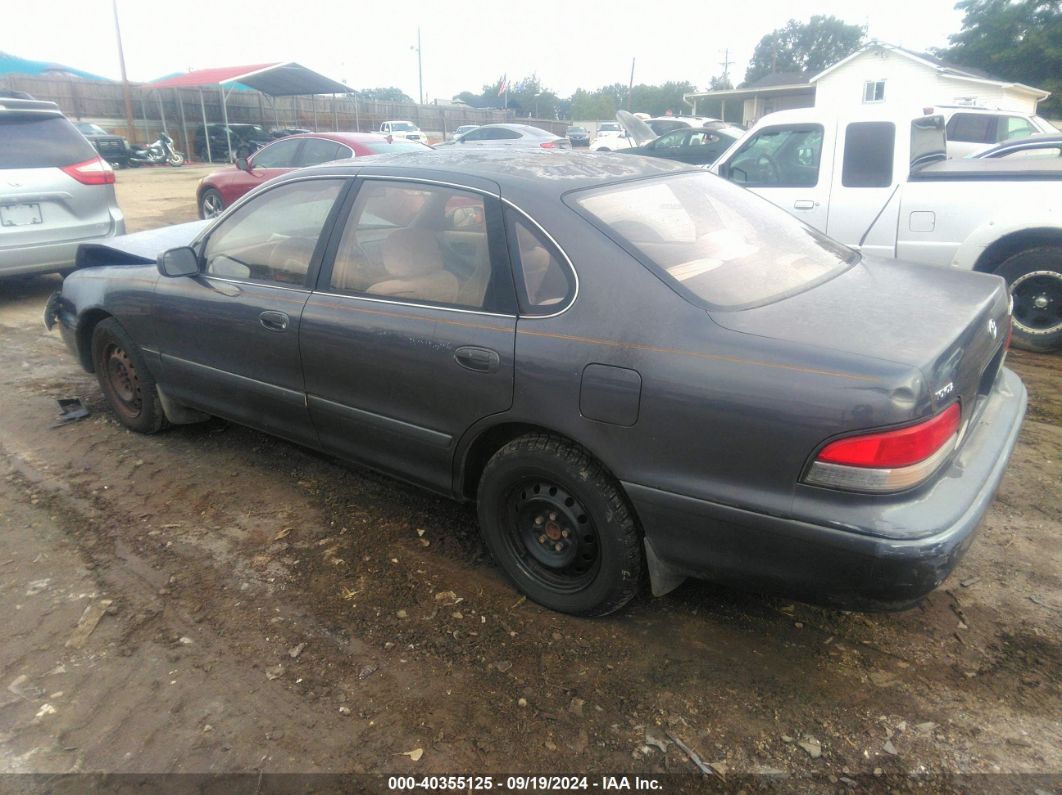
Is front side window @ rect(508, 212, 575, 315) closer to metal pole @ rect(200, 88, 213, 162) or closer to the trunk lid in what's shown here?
the trunk lid

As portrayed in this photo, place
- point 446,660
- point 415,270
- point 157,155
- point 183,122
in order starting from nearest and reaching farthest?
point 446,660 < point 415,270 < point 157,155 < point 183,122

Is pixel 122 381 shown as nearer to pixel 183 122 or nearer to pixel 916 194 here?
pixel 916 194

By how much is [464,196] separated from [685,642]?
1.87m

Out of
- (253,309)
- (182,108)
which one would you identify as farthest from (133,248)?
(182,108)

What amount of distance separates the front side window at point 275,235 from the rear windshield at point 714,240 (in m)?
1.33

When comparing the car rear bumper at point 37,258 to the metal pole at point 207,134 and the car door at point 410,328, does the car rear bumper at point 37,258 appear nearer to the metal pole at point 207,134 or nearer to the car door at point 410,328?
the car door at point 410,328

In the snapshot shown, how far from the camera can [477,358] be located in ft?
9.18

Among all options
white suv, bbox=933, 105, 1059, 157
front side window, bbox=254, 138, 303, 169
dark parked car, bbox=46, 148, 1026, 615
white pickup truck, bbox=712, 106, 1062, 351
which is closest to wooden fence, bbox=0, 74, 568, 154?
front side window, bbox=254, 138, 303, 169

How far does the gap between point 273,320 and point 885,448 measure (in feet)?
8.48

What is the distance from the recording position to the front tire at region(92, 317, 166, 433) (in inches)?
171

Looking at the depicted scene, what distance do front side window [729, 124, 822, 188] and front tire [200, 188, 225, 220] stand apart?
25.8 feet

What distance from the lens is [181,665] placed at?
2693 mm

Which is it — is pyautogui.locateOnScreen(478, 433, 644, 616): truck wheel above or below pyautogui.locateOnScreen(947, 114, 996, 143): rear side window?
below

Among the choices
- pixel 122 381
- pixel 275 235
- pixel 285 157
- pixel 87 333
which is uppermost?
pixel 285 157
